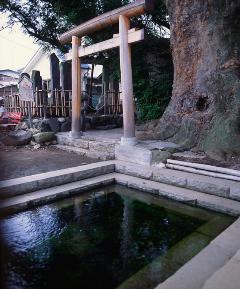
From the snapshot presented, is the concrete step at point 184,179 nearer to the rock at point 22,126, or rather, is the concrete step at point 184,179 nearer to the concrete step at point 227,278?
the concrete step at point 227,278

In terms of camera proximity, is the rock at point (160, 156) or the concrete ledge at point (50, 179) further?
the rock at point (160, 156)

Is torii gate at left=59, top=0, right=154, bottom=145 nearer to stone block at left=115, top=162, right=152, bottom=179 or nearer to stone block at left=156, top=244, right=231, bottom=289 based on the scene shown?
stone block at left=115, top=162, right=152, bottom=179

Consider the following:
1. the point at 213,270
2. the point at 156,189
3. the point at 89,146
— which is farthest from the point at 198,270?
the point at 89,146

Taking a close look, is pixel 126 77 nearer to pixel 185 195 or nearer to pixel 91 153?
pixel 91 153

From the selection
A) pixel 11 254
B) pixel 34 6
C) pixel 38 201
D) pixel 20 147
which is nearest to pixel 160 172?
pixel 38 201

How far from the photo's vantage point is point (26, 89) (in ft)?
32.5

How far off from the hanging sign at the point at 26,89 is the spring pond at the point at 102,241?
18.8 ft

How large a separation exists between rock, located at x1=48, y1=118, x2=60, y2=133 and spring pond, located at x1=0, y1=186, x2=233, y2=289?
224 inches

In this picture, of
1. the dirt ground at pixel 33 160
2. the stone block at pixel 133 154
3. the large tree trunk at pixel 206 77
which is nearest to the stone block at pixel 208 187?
the large tree trunk at pixel 206 77

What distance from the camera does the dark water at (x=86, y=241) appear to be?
121 inches

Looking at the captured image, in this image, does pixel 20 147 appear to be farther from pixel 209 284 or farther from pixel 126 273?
pixel 209 284

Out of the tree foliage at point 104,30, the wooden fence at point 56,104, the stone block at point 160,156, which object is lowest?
the stone block at point 160,156

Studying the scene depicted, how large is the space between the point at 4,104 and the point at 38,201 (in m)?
10.3

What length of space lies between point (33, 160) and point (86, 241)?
14.3 ft
